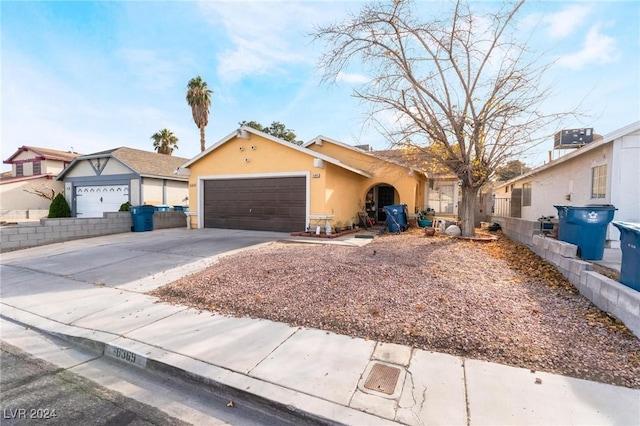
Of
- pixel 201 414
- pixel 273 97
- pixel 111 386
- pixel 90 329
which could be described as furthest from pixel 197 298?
pixel 273 97

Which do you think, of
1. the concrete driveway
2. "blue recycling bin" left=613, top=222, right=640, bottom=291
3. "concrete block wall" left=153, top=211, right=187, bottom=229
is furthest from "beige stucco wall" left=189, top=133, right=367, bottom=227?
"blue recycling bin" left=613, top=222, right=640, bottom=291

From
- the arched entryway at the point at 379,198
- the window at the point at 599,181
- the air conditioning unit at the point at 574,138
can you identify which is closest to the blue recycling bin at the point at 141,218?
the arched entryway at the point at 379,198

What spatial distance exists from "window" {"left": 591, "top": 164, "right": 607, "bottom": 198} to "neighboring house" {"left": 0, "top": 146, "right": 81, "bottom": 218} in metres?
29.0

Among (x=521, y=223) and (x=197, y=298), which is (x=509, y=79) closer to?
(x=521, y=223)

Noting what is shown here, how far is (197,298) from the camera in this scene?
472 cm

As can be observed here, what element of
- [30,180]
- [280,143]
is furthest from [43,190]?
[280,143]

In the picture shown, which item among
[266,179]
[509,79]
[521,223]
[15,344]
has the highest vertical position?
[509,79]

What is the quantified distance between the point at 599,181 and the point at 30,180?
31187mm

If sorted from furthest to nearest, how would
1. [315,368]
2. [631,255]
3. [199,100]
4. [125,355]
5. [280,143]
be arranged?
[199,100] → [280,143] → [631,255] → [125,355] → [315,368]

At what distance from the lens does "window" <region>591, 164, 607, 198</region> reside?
27.6ft

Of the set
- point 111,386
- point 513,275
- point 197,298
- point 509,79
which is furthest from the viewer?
point 509,79

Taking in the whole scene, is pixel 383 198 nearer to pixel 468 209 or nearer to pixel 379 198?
pixel 379 198

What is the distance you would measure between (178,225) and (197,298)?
12287 millimetres

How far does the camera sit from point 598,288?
12.8 ft
